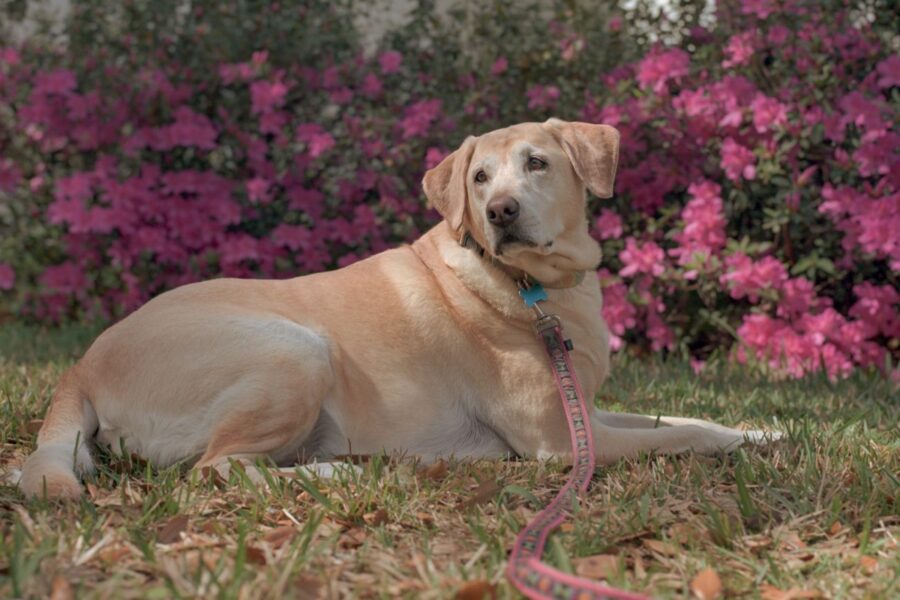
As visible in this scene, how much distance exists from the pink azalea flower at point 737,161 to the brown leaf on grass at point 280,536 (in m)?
3.89

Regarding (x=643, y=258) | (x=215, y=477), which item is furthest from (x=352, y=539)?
(x=643, y=258)

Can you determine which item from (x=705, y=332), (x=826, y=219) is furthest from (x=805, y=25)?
(x=705, y=332)

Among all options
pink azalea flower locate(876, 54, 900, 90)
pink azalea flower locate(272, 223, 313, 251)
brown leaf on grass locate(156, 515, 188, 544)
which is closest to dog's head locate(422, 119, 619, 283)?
brown leaf on grass locate(156, 515, 188, 544)

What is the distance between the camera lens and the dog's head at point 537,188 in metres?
3.34

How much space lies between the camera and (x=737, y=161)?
17.9ft

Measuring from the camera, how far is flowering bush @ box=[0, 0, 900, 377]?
5473 millimetres

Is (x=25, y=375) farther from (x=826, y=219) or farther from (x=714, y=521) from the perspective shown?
(x=826, y=219)

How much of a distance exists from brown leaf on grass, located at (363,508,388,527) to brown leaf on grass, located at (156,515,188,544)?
1.60ft

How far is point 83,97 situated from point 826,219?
197 inches

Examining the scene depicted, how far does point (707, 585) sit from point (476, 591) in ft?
1.76

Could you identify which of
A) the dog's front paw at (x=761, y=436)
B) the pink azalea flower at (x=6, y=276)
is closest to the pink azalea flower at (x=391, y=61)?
the pink azalea flower at (x=6, y=276)

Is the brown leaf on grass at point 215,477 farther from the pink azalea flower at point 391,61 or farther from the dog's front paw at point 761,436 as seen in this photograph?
the pink azalea flower at point 391,61

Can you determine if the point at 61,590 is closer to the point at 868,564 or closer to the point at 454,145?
the point at 868,564

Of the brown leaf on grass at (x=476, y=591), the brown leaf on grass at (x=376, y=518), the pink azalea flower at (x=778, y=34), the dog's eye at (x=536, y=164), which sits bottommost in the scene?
the brown leaf on grass at (x=376, y=518)
